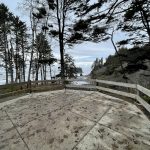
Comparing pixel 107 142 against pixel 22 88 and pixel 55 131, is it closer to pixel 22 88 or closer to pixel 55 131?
pixel 55 131

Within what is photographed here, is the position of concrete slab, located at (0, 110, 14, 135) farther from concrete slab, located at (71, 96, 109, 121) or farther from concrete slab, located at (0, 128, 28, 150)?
concrete slab, located at (71, 96, 109, 121)

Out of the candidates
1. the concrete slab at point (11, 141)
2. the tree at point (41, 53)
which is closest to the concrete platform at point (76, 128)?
the concrete slab at point (11, 141)

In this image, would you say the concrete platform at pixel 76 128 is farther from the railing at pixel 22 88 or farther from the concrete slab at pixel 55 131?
the railing at pixel 22 88

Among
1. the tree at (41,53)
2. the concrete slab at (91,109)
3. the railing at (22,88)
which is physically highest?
the tree at (41,53)

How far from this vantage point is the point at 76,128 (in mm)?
6129

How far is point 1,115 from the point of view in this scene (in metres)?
8.33

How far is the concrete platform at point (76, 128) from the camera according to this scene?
519 centimetres

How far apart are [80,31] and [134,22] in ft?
15.2

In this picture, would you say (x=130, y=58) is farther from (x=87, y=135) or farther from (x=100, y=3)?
(x=87, y=135)

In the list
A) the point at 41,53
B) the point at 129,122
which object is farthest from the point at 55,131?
the point at 41,53

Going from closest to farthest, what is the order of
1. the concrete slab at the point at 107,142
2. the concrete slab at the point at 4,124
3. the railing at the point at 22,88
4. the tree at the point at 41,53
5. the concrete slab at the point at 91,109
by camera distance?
1. the concrete slab at the point at 107,142
2. the concrete slab at the point at 4,124
3. the concrete slab at the point at 91,109
4. the railing at the point at 22,88
5. the tree at the point at 41,53

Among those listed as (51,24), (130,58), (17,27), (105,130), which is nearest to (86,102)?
(105,130)

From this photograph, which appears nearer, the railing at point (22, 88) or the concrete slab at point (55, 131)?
the concrete slab at point (55, 131)

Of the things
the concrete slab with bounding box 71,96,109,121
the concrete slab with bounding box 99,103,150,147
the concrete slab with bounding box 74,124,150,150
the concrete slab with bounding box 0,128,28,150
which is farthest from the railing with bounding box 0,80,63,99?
the concrete slab with bounding box 74,124,150,150
